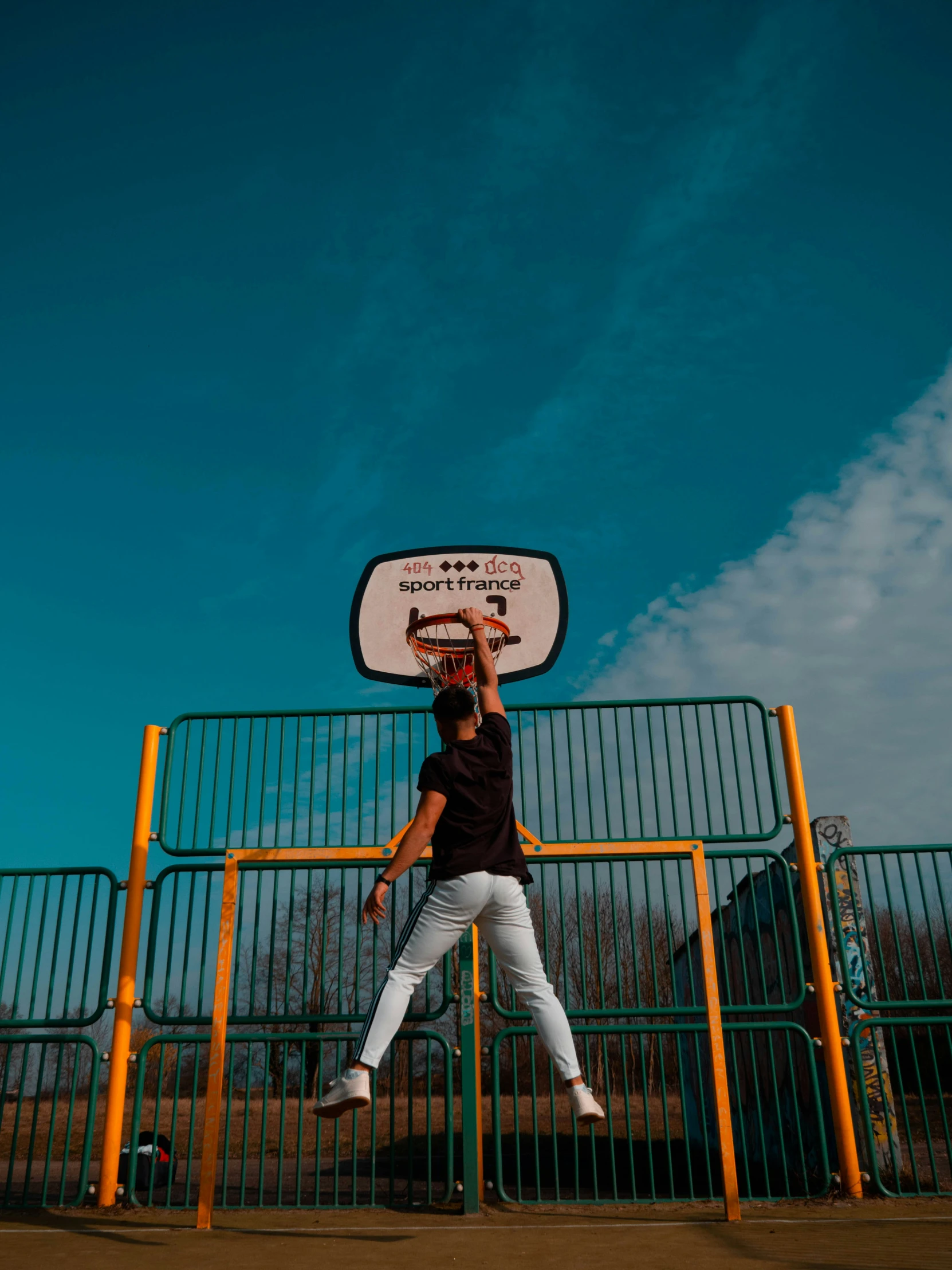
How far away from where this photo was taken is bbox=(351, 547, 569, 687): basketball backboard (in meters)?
8.48

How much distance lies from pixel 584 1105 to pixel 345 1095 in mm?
1072

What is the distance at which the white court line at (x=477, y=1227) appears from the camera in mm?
4867

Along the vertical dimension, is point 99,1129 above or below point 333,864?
below

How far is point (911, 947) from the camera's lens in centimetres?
629

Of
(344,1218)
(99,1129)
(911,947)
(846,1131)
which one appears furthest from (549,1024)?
(99,1129)

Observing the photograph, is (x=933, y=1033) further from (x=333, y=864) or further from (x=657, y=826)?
(x=333, y=864)

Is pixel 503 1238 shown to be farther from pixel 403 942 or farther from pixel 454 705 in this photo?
pixel 454 705

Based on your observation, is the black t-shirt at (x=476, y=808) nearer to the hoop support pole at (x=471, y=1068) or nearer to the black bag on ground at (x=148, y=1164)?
the hoop support pole at (x=471, y=1068)

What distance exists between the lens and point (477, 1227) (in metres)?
4.95

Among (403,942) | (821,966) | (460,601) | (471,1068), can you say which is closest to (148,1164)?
(471,1068)

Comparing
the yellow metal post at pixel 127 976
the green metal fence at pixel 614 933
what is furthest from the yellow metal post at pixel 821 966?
the yellow metal post at pixel 127 976

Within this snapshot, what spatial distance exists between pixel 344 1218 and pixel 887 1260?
115 inches

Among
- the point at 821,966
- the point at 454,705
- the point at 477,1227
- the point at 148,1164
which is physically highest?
the point at 454,705

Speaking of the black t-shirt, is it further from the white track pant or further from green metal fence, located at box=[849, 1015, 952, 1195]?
green metal fence, located at box=[849, 1015, 952, 1195]
